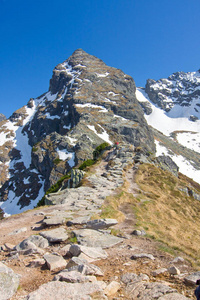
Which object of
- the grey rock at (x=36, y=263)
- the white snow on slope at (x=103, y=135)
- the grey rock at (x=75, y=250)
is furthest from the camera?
the white snow on slope at (x=103, y=135)

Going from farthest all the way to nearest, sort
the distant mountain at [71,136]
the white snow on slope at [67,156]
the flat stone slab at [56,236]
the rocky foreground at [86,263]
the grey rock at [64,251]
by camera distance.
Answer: the distant mountain at [71,136] < the white snow on slope at [67,156] < the flat stone slab at [56,236] < the grey rock at [64,251] < the rocky foreground at [86,263]

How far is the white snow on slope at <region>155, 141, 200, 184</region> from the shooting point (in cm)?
12938

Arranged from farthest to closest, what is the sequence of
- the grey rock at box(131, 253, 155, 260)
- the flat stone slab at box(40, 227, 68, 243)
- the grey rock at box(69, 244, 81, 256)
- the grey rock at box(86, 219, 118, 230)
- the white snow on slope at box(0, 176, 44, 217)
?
the white snow on slope at box(0, 176, 44, 217)
the grey rock at box(86, 219, 118, 230)
the flat stone slab at box(40, 227, 68, 243)
the grey rock at box(131, 253, 155, 260)
the grey rock at box(69, 244, 81, 256)

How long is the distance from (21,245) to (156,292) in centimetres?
530

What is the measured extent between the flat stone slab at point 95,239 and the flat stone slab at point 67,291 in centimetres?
349

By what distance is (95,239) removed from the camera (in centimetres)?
889

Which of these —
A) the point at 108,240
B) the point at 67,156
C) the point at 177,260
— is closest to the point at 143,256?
the point at 177,260

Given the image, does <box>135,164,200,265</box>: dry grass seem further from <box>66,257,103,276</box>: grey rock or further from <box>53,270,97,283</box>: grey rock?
<box>53,270,97,283</box>: grey rock

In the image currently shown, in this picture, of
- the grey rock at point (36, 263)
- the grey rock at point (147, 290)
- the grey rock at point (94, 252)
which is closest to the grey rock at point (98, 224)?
the grey rock at point (94, 252)

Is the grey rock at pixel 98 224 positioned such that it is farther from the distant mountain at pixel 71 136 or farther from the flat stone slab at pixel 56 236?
the distant mountain at pixel 71 136

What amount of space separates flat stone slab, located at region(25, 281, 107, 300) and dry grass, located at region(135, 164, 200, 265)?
4.46m

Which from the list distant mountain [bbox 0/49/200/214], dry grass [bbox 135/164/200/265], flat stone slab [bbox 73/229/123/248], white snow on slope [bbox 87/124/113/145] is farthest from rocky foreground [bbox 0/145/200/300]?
white snow on slope [bbox 87/124/113/145]

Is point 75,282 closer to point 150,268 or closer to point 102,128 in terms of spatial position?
point 150,268

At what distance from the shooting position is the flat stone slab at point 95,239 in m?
8.56
